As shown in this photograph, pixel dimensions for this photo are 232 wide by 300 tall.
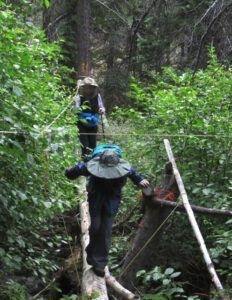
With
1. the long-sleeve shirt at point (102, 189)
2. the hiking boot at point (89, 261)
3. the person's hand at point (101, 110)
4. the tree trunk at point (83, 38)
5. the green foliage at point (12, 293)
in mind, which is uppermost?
the tree trunk at point (83, 38)

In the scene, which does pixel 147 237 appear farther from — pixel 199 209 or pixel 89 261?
pixel 89 261

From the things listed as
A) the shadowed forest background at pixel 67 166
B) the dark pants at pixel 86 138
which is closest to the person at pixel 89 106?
the dark pants at pixel 86 138

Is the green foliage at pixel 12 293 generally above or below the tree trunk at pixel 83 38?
below

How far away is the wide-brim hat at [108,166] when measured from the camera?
5.04 metres

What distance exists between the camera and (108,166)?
5105 millimetres

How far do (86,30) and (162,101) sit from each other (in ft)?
29.0

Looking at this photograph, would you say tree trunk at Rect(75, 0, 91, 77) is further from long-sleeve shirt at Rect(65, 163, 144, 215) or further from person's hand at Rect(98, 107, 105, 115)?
long-sleeve shirt at Rect(65, 163, 144, 215)

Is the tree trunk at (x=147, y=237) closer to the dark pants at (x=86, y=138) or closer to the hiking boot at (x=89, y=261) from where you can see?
the hiking boot at (x=89, y=261)

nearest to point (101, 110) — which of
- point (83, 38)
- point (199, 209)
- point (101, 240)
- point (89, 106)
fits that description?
point (89, 106)

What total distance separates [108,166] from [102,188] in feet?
1.39

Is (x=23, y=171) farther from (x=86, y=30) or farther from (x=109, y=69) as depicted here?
(x=109, y=69)

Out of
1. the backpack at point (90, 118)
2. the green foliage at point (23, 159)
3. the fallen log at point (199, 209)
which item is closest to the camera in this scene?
the green foliage at point (23, 159)

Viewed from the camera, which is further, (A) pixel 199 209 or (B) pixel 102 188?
(A) pixel 199 209

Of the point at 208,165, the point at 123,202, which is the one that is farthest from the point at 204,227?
the point at 123,202
